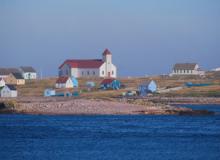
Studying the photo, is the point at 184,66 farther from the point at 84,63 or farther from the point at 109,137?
the point at 109,137

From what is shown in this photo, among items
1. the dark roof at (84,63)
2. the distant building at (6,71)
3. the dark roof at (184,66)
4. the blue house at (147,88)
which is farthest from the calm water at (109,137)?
the dark roof at (184,66)

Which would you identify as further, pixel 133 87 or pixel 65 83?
pixel 133 87

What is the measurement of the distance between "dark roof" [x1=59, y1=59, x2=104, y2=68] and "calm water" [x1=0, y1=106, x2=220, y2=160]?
63.4 meters

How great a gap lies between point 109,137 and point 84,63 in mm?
84825

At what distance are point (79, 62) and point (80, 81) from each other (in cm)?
1066

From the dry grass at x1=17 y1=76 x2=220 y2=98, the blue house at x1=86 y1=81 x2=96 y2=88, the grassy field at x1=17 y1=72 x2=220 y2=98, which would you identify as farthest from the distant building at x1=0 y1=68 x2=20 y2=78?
the blue house at x1=86 y1=81 x2=96 y2=88

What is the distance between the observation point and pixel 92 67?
134750 millimetres

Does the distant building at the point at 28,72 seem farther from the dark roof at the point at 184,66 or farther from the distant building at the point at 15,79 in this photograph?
the dark roof at the point at 184,66

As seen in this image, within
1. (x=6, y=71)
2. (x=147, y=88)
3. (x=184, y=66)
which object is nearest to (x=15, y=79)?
(x=6, y=71)

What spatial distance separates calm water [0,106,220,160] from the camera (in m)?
42.3

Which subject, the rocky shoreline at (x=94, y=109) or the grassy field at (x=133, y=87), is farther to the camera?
the grassy field at (x=133, y=87)

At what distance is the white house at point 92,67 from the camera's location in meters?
134

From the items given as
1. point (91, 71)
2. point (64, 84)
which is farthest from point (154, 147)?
point (91, 71)

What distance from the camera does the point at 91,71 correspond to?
443ft
